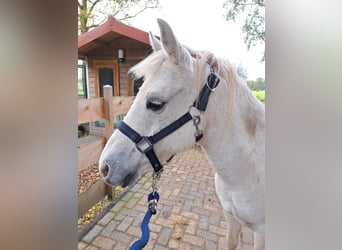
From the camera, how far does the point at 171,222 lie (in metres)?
1.93

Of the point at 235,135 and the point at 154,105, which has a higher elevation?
the point at 154,105

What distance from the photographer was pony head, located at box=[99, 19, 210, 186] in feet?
2.61

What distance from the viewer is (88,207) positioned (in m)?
2.00

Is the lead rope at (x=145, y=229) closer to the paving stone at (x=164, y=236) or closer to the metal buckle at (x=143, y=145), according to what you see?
the metal buckle at (x=143, y=145)

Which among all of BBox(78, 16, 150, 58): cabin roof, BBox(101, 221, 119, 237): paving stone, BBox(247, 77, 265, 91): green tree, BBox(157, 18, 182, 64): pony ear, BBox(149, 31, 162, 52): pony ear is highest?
BBox(78, 16, 150, 58): cabin roof

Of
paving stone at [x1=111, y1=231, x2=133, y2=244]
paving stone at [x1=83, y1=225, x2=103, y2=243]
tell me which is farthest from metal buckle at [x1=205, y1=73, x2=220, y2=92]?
paving stone at [x1=83, y1=225, x2=103, y2=243]

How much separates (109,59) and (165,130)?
4698 millimetres

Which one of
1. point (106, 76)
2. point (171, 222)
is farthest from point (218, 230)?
point (106, 76)

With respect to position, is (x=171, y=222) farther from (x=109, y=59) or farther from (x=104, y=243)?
(x=109, y=59)

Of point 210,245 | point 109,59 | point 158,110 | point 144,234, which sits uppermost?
point 109,59

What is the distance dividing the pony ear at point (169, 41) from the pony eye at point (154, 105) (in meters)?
0.18

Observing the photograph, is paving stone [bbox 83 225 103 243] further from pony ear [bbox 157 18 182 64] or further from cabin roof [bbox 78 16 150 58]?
cabin roof [bbox 78 16 150 58]

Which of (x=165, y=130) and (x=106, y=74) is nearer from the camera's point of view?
(x=165, y=130)

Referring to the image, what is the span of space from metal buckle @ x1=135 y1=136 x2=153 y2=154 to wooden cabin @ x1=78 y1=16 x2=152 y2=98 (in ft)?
12.2
